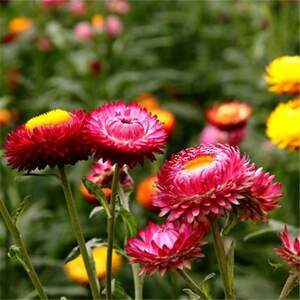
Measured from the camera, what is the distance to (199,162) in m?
1.05

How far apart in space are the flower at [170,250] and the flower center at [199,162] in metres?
0.08

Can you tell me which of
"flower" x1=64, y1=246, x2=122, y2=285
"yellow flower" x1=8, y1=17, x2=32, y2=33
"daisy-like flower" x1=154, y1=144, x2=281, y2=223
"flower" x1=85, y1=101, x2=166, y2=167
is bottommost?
"flower" x1=64, y1=246, x2=122, y2=285

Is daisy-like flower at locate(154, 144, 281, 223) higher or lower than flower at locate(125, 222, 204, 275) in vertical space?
higher

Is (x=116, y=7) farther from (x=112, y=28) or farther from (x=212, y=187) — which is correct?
(x=212, y=187)

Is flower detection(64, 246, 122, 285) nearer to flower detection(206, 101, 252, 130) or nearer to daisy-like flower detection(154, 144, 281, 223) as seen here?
flower detection(206, 101, 252, 130)

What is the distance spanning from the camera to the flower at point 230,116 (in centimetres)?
218

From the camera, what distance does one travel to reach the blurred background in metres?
2.56

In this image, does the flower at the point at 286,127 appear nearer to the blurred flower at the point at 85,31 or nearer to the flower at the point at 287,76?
the flower at the point at 287,76

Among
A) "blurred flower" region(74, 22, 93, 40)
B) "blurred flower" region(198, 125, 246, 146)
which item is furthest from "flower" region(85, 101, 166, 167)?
"blurred flower" region(74, 22, 93, 40)

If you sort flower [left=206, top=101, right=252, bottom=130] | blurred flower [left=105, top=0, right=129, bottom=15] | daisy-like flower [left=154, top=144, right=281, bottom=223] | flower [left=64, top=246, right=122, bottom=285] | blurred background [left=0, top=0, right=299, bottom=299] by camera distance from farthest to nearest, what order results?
blurred flower [left=105, top=0, right=129, bottom=15], blurred background [left=0, top=0, right=299, bottom=299], flower [left=64, top=246, right=122, bottom=285], flower [left=206, top=101, right=252, bottom=130], daisy-like flower [left=154, top=144, right=281, bottom=223]

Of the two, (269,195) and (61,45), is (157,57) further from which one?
(269,195)

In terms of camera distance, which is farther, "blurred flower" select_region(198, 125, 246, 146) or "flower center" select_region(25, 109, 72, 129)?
"blurred flower" select_region(198, 125, 246, 146)

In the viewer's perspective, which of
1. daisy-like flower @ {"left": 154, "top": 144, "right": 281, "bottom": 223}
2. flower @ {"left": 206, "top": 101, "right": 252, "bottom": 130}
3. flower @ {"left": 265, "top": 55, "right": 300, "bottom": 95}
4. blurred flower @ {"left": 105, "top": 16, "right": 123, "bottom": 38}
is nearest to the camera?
daisy-like flower @ {"left": 154, "top": 144, "right": 281, "bottom": 223}

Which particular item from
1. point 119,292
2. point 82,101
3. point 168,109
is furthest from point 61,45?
point 119,292
